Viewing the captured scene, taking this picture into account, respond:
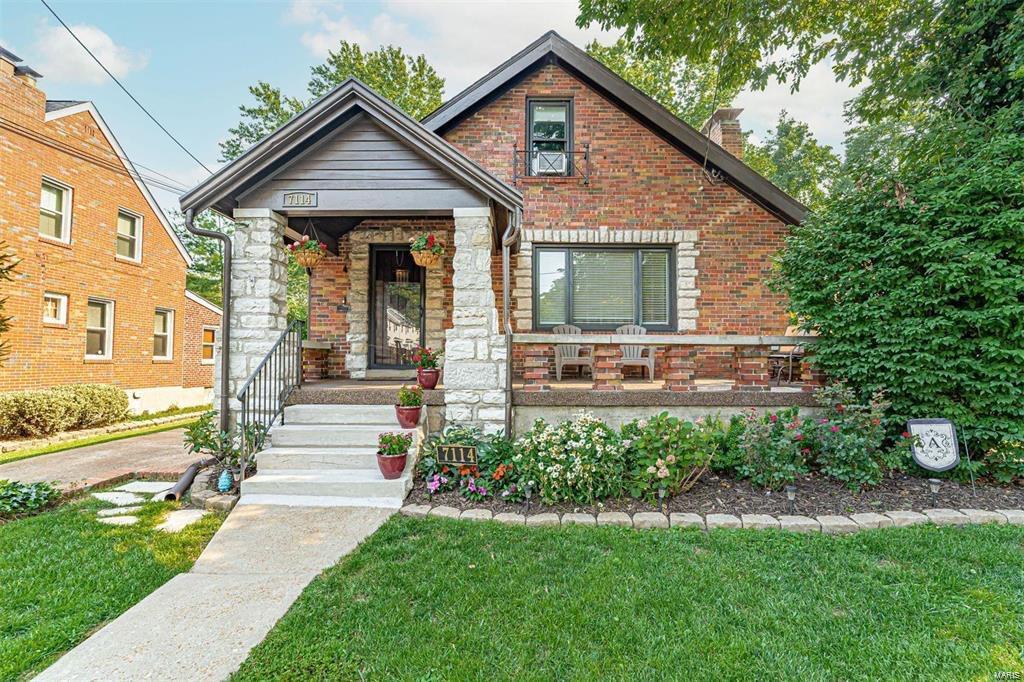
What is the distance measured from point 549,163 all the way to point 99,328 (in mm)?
12673

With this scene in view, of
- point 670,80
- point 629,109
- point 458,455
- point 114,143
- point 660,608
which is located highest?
point 670,80

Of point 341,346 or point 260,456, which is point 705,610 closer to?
point 260,456

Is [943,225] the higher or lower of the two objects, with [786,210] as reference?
lower

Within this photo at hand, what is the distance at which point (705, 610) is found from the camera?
270cm

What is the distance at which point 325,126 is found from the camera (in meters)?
5.43

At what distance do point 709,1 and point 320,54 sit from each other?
55.1 feet

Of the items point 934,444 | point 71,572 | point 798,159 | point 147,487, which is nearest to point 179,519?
point 71,572

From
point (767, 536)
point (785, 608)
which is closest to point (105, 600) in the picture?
point (785, 608)

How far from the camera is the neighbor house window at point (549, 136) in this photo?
8.11 m

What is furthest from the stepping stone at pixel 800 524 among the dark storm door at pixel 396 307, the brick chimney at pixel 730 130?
the brick chimney at pixel 730 130

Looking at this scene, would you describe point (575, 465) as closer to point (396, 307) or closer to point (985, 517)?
point (985, 517)

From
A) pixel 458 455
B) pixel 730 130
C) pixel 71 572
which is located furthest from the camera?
pixel 730 130

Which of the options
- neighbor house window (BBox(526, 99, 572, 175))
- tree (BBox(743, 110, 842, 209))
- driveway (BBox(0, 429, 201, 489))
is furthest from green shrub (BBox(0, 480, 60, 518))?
tree (BBox(743, 110, 842, 209))

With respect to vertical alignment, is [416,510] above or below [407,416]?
below
